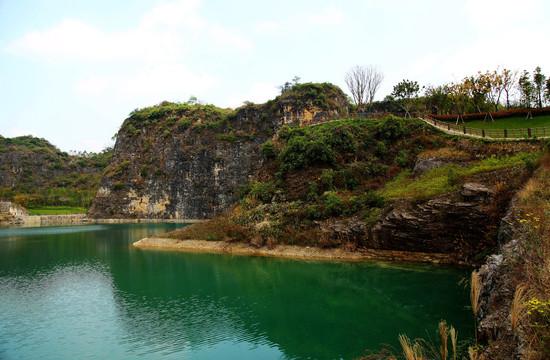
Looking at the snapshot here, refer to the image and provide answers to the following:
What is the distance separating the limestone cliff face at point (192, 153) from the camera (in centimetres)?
5787

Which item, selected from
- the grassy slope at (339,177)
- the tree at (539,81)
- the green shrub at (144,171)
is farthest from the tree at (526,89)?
the green shrub at (144,171)

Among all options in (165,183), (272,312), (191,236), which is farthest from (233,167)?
(272,312)

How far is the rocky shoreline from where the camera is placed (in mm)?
22516

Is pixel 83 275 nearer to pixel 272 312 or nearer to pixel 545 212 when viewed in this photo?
pixel 272 312

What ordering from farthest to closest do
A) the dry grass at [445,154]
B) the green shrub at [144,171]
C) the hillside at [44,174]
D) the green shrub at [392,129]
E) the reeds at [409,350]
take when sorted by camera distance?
1. the hillside at [44,174]
2. the green shrub at [144,171]
3. the green shrub at [392,129]
4. the dry grass at [445,154]
5. the reeds at [409,350]

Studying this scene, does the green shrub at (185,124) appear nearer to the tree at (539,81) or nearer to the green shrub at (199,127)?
the green shrub at (199,127)

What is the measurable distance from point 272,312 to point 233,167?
49578mm

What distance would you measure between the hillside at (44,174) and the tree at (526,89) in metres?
98.3

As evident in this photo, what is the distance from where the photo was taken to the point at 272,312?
14281mm

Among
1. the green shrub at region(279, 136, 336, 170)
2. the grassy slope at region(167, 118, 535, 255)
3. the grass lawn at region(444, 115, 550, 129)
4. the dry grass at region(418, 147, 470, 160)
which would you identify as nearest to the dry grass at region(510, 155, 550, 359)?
the grassy slope at region(167, 118, 535, 255)

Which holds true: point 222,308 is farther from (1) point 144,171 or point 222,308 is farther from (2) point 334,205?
(1) point 144,171

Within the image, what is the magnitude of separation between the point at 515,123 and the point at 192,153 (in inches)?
2104

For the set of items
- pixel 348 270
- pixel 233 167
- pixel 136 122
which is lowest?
pixel 348 270

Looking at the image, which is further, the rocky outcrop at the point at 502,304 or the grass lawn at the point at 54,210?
the grass lawn at the point at 54,210
